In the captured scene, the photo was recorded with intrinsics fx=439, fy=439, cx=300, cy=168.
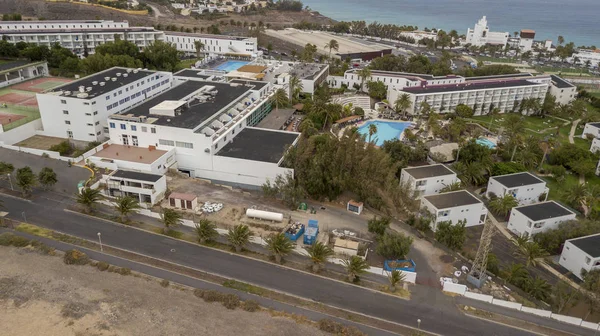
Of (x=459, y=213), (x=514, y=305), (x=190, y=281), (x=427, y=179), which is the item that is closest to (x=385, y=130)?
(x=427, y=179)

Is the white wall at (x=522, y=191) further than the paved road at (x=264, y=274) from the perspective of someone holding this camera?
Yes

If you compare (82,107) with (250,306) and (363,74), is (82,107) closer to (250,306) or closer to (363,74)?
(250,306)

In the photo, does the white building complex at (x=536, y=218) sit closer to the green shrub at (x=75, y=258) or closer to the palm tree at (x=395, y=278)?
the palm tree at (x=395, y=278)

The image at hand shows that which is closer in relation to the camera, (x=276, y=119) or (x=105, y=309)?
(x=105, y=309)

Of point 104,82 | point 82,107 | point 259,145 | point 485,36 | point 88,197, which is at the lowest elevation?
point 88,197

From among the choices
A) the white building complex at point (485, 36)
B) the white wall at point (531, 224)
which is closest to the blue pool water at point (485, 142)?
the white wall at point (531, 224)

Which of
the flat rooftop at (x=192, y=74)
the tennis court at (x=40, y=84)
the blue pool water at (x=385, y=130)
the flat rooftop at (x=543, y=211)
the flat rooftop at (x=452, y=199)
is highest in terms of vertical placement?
the flat rooftop at (x=192, y=74)
